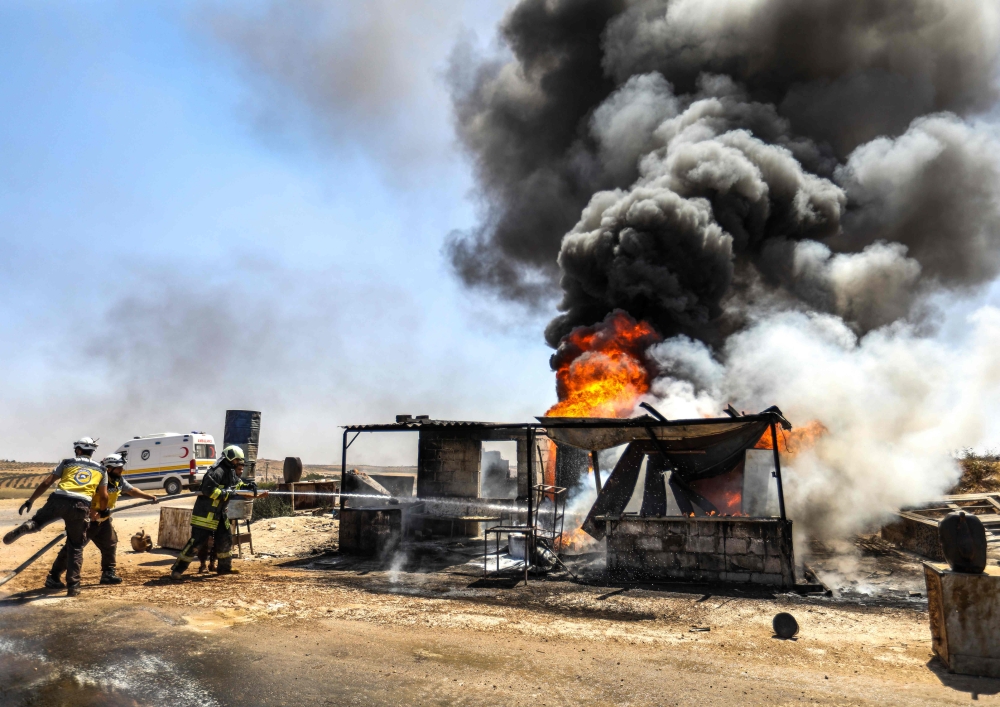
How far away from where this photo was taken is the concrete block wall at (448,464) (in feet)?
64.1

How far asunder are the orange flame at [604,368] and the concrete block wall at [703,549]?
30.5ft

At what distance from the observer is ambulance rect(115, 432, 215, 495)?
23.6m

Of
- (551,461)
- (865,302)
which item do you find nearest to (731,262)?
(865,302)

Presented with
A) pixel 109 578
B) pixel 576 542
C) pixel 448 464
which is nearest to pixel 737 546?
pixel 576 542

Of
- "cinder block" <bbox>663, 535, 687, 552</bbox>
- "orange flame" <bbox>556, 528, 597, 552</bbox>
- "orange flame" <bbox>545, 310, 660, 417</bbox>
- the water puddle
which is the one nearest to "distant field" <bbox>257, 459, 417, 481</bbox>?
"orange flame" <bbox>545, 310, 660, 417</bbox>

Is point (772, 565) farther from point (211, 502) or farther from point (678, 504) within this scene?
point (211, 502)

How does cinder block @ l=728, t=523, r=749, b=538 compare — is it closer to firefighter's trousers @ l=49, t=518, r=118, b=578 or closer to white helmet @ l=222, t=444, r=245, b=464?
white helmet @ l=222, t=444, r=245, b=464

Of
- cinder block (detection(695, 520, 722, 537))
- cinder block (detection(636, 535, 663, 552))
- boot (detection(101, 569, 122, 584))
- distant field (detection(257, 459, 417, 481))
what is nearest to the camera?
boot (detection(101, 569, 122, 584))

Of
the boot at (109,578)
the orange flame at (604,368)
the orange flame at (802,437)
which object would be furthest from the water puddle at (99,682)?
the orange flame at (604,368)

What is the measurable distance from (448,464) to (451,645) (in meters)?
13.7

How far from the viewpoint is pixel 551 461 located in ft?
74.1

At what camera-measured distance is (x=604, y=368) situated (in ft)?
72.1

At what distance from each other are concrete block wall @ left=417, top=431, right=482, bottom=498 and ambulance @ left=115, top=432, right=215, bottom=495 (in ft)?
31.5

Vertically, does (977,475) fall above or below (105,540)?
above
